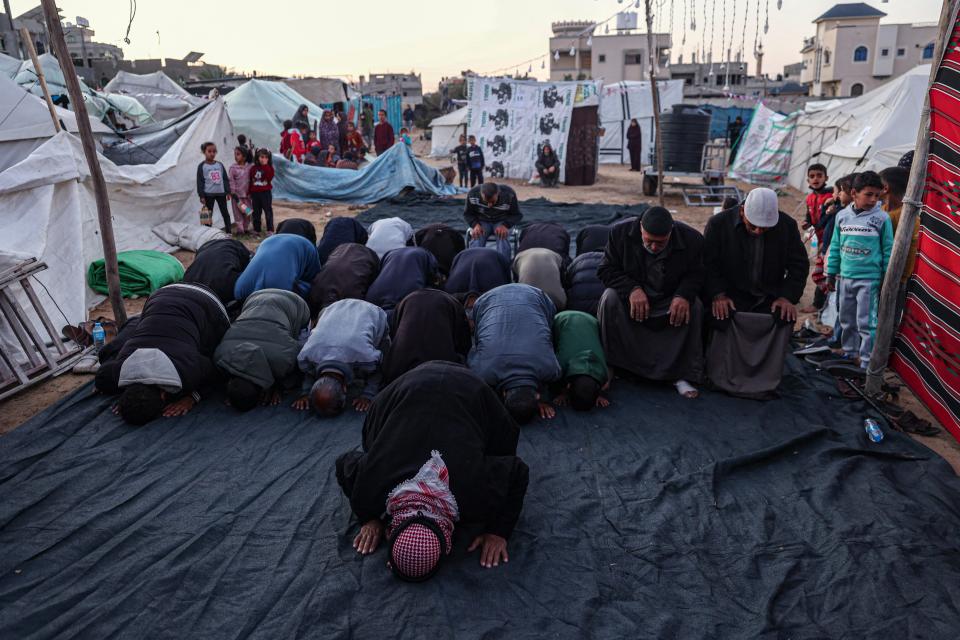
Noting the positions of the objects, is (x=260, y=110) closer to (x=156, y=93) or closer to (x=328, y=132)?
(x=328, y=132)

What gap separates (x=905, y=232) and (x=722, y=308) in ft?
3.80

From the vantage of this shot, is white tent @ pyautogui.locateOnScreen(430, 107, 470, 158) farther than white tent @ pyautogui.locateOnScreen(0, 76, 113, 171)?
Yes

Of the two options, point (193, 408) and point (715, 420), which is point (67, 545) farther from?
point (715, 420)

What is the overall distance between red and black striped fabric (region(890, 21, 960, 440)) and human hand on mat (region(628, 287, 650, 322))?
1732 millimetres

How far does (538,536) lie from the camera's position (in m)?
3.05

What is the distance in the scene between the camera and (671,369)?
4.54 meters

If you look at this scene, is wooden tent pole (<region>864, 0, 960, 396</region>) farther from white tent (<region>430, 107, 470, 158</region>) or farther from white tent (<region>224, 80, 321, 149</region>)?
white tent (<region>430, 107, 470, 158</region>)

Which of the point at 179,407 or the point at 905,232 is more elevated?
the point at 905,232

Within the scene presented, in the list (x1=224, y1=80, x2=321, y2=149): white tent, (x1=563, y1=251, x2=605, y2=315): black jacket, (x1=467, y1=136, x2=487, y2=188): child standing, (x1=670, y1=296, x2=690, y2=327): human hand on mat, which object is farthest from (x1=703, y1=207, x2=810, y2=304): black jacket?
(x1=224, y1=80, x2=321, y2=149): white tent

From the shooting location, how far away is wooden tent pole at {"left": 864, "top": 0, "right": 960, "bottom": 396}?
3.79m

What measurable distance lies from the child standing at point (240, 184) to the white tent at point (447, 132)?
46.5 ft

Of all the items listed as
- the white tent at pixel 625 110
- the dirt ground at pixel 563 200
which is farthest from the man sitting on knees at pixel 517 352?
the white tent at pixel 625 110

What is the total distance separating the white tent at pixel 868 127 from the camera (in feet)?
33.8

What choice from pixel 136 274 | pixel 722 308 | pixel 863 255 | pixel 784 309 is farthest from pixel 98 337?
pixel 863 255
